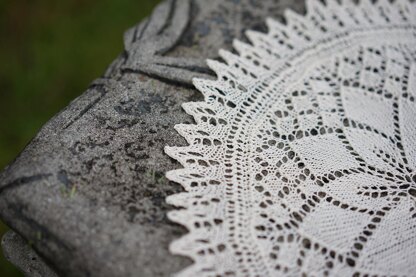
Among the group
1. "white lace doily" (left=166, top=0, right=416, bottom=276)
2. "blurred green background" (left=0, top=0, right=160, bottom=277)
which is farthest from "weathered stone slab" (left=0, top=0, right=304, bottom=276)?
"blurred green background" (left=0, top=0, right=160, bottom=277)

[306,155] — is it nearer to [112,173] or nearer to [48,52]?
[112,173]

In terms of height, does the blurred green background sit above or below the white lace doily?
above

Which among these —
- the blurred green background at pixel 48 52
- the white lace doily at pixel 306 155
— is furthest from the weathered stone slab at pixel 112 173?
the blurred green background at pixel 48 52

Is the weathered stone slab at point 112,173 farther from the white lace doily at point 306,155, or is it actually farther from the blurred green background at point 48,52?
the blurred green background at point 48,52

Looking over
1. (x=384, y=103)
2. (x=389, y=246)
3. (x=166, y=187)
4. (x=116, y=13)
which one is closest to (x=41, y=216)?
(x=166, y=187)

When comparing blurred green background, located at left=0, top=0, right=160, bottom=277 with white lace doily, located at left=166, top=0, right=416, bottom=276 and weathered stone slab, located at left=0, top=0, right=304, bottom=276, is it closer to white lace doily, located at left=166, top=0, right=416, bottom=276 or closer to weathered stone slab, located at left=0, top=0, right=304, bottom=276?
weathered stone slab, located at left=0, top=0, right=304, bottom=276

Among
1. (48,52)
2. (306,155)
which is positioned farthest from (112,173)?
→ (48,52)

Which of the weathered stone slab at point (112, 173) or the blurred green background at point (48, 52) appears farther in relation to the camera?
the blurred green background at point (48, 52)
